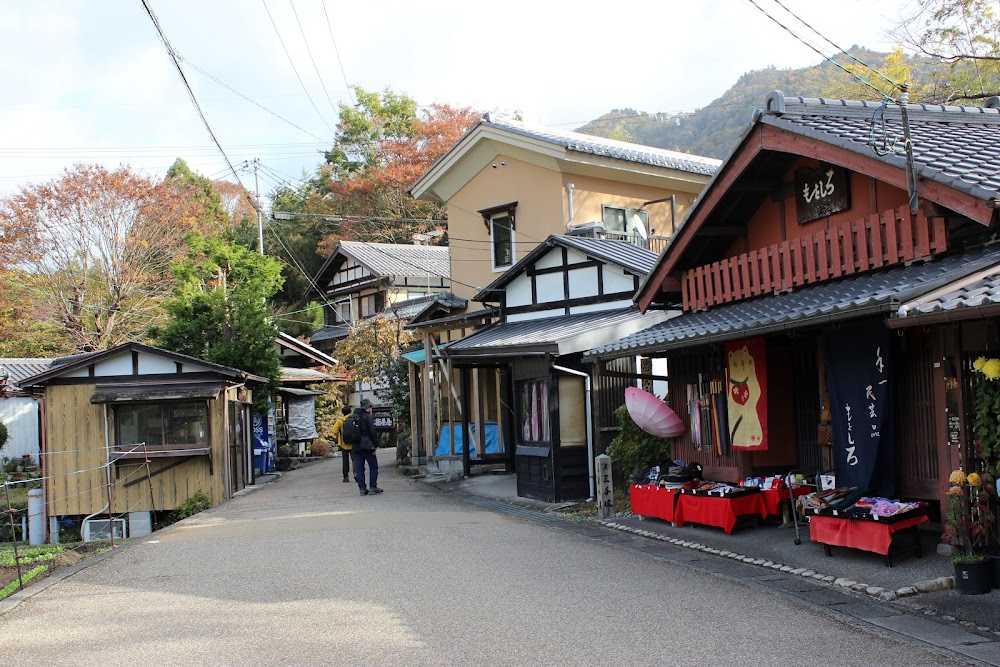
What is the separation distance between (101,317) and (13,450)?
692 centimetres

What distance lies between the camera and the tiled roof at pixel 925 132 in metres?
8.70

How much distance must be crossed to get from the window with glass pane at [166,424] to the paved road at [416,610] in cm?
630

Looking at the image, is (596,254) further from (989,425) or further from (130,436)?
(130,436)

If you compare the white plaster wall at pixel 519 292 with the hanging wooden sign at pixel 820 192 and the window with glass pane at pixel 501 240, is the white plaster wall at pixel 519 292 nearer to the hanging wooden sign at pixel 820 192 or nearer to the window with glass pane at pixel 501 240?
the window with glass pane at pixel 501 240

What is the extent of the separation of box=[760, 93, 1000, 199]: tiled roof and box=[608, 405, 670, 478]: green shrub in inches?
225

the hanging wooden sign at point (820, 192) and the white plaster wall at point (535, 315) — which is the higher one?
the hanging wooden sign at point (820, 192)

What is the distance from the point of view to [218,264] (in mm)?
26484

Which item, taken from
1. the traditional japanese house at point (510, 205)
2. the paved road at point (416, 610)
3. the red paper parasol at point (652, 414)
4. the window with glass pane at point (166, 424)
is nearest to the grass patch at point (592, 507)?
the red paper parasol at point (652, 414)

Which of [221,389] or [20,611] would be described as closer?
[20,611]

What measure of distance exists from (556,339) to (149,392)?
899 centimetres

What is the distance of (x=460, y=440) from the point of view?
23984 millimetres

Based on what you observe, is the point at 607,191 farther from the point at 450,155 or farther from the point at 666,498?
the point at 666,498

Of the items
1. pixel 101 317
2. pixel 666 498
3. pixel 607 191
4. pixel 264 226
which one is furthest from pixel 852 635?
pixel 264 226

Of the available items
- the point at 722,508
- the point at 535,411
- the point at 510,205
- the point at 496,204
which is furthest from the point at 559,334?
the point at 496,204
